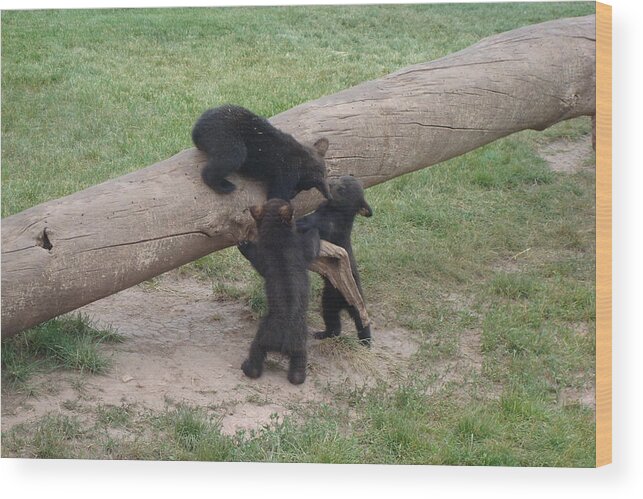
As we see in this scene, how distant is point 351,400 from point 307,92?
1.94 meters

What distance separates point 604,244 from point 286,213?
5.77 feet

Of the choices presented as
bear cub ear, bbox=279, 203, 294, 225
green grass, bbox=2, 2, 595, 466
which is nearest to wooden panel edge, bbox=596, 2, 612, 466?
green grass, bbox=2, 2, 595, 466

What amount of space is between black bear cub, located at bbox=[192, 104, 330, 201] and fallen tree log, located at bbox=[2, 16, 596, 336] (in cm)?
8

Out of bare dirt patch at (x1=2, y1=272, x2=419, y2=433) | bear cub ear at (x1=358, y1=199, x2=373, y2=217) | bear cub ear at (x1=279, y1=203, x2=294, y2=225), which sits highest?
bear cub ear at (x1=279, y1=203, x2=294, y2=225)

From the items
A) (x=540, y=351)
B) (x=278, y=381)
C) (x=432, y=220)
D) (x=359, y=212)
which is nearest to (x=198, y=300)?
(x=278, y=381)

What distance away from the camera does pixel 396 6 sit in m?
4.83

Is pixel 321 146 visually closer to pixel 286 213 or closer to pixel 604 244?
pixel 286 213

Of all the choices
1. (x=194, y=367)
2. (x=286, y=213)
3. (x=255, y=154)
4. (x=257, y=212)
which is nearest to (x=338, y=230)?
(x=286, y=213)

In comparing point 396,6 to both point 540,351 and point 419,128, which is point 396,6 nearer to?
point 419,128

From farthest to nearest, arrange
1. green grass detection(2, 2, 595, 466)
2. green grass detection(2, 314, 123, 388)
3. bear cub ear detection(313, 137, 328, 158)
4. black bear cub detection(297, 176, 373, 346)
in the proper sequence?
bear cub ear detection(313, 137, 328, 158), black bear cub detection(297, 176, 373, 346), green grass detection(2, 314, 123, 388), green grass detection(2, 2, 595, 466)

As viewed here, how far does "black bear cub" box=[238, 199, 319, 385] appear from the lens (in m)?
4.75

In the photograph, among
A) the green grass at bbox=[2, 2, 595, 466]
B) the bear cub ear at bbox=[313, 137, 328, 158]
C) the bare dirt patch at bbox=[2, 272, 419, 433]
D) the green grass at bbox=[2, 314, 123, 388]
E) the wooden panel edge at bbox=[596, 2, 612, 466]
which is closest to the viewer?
the wooden panel edge at bbox=[596, 2, 612, 466]

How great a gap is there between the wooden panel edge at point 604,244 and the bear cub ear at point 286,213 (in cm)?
169

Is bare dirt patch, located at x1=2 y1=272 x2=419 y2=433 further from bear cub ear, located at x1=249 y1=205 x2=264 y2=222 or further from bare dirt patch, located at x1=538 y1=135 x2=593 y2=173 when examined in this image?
bare dirt patch, located at x1=538 y1=135 x2=593 y2=173
